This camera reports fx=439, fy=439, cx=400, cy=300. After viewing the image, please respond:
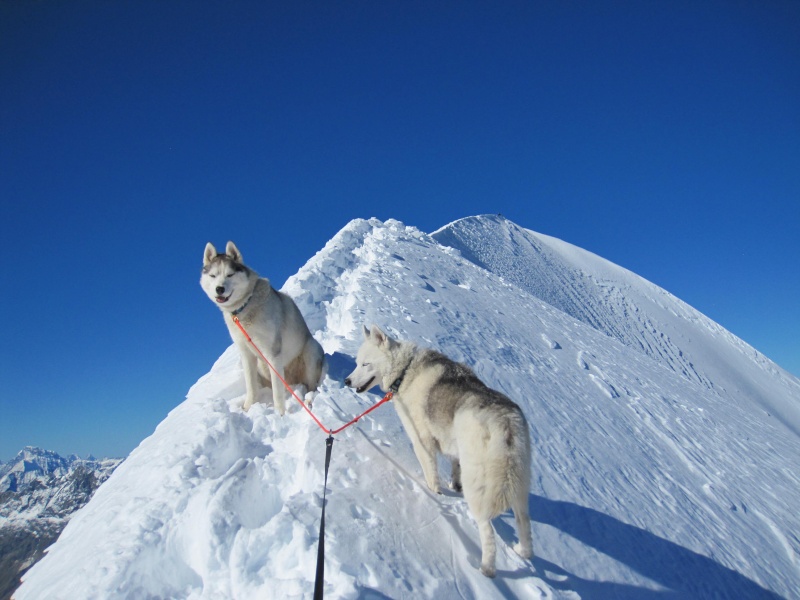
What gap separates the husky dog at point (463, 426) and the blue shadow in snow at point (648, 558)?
1.53 meters

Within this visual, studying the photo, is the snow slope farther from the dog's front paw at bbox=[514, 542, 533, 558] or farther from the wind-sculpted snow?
the wind-sculpted snow

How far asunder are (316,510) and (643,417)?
30.5 feet

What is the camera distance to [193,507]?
Result: 168 inches

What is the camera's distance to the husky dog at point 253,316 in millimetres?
6238

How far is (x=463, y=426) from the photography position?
4332mm

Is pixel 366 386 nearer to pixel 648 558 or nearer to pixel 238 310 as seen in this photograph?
pixel 238 310

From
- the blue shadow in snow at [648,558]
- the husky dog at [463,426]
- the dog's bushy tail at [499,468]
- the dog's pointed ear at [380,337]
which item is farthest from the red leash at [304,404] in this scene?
the blue shadow in snow at [648,558]

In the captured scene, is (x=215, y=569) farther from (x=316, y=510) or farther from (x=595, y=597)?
(x=595, y=597)

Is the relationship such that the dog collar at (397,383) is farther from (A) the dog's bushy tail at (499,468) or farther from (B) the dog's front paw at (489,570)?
(B) the dog's front paw at (489,570)

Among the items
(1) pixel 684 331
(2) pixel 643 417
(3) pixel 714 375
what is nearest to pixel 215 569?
(2) pixel 643 417

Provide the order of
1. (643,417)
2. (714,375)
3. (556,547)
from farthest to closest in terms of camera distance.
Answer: (714,375) < (643,417) < (556,547)

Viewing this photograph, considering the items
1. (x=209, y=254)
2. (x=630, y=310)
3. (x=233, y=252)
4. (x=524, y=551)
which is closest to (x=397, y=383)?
(x=524, y=551)

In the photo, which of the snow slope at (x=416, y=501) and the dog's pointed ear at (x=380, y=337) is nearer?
the snow slope at (x=416, y=501)

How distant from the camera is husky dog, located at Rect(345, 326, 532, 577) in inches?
150
